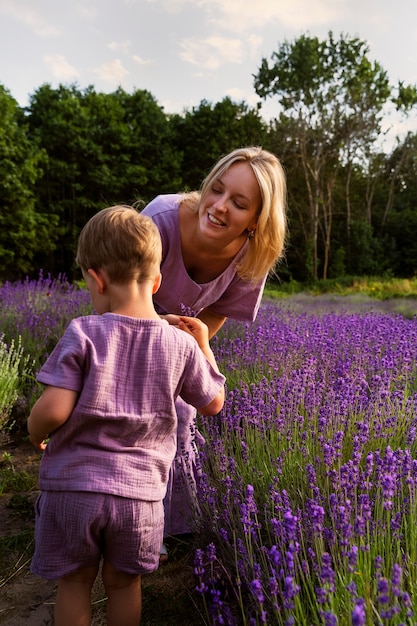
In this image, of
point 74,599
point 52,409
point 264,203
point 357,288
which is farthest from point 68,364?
point 357,288

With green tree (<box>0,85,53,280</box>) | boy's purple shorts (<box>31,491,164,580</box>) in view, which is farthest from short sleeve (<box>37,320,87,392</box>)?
green tree (<box>0,85,53,280</box>)

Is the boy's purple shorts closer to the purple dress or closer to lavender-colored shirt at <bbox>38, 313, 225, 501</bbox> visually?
lavender-colored shirt at <bbox>38, 313, 225, 501</bbox>

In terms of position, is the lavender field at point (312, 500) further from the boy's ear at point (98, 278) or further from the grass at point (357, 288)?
the grass at point (357, 288)

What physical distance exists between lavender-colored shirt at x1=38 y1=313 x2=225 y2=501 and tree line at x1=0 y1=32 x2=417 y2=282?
18.4 metres

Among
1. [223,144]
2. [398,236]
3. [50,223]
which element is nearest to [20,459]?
[50,223]

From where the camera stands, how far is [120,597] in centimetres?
162

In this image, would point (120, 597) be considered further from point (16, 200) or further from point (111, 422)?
point (16, 200)

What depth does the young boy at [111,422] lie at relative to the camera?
1.43 meters

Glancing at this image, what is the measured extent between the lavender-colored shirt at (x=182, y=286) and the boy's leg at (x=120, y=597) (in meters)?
1.17

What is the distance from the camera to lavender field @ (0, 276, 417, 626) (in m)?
1.24

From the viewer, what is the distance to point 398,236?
1021 inches

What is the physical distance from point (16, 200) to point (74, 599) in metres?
19.6

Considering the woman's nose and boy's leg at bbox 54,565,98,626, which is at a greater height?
the woman's nose

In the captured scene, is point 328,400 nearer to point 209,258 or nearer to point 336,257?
point 209,258
